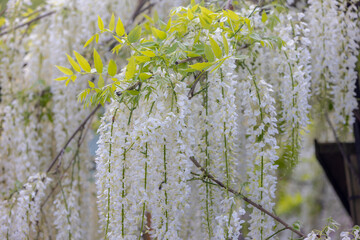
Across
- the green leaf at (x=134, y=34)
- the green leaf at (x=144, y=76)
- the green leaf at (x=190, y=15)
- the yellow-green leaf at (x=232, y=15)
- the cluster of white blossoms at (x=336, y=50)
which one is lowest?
the green leaf at (x=144, y=76)

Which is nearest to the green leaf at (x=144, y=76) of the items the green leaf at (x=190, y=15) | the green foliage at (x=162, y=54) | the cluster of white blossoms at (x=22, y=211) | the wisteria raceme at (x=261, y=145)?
the green foliage at (x=162, y=54)

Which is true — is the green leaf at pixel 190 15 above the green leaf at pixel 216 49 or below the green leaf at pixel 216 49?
above

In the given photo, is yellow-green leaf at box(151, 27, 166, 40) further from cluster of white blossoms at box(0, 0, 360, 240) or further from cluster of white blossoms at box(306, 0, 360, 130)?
cluster of white blossoms at box(306, 0, 360, 130)

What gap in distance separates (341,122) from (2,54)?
1959 millimetres

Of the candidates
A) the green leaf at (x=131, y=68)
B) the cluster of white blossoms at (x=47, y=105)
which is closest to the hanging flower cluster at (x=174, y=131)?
the green leaf at (x=131, y=68)

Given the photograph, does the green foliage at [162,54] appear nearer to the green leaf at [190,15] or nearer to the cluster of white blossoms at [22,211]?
the green leaf at [190,15]

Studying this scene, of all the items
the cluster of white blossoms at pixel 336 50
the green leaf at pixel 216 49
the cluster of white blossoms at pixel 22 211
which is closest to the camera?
the green leaf at pixel 216 49

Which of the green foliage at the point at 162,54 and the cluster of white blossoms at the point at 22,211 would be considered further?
the cluster of white blossoms at the point at 22,211

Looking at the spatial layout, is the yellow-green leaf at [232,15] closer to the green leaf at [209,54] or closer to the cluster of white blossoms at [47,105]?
the green leaf at [209,54]

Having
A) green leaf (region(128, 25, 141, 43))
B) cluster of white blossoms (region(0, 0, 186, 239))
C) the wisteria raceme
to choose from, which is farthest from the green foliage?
cluster of white blossoms (region(0, 0, 186, 239))

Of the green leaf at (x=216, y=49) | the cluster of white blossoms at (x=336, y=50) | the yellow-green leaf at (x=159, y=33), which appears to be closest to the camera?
the green leaf at (x=216, y=49)

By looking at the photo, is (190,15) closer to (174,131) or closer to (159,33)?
(159,33)

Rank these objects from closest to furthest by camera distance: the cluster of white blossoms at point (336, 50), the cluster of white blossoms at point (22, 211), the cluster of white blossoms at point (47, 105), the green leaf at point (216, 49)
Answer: the green leaf at point (216, 49), the cluster of white blossoms at point (22, 211), the cluster of white blossoms at point (336, 50), the cluster of white blossoms at point (47, 105)

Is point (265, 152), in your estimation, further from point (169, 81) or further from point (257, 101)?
point (169, 81)
